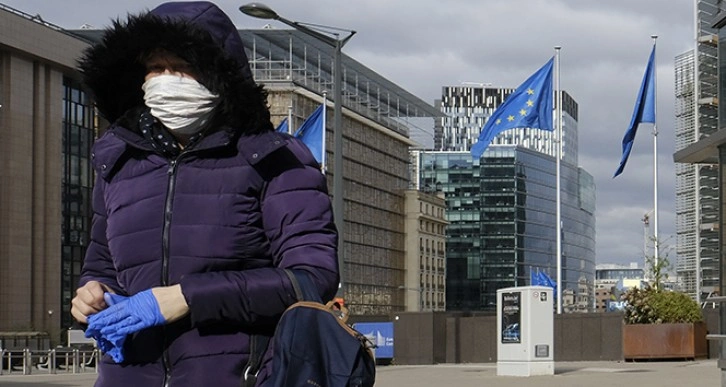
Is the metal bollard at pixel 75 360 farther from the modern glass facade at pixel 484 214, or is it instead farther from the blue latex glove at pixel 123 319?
the modern glass facade at pixel 484 214

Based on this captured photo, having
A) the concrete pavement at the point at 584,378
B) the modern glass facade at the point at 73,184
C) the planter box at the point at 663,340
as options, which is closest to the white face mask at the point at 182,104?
the concrete pavement at the point at 584,378

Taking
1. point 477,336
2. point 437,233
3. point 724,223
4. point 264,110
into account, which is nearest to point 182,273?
point 264,110

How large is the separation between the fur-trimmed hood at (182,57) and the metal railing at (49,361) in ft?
126

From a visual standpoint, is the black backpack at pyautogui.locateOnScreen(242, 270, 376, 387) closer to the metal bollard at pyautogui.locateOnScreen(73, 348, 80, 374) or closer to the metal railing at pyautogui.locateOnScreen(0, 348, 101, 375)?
the metal railing at pyautogui.locateOnScreen(0, 348, 101, 375)

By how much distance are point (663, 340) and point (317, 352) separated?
92.8 feet

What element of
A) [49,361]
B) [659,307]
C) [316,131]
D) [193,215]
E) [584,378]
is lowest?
[49,361]

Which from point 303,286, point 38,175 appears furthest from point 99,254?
point 38,175

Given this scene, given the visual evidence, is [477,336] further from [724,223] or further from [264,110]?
[264,110]

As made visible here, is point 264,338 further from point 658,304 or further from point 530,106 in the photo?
point 530,106

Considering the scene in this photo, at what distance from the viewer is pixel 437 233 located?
471 feet

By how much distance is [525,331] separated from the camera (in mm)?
26516

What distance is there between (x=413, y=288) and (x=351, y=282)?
708 inches

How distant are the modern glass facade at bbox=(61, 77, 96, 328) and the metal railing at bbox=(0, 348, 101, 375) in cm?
3198

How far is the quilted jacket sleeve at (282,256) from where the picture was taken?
279cm
